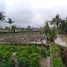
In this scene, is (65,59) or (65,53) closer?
(65,59)

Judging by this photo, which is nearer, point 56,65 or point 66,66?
point 56,65

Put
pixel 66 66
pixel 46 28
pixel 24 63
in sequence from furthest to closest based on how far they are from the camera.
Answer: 1. pixel 46 28
2. pixel 66 66
3. pixel 24 63

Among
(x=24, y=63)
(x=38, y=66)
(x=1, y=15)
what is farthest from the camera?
(x=1, y=15)

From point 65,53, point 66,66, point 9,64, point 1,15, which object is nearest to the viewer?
point 9,64

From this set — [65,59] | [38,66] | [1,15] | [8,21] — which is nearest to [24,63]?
[38,66]

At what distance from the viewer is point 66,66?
26.2m

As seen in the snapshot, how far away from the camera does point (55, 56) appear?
28.2 metres

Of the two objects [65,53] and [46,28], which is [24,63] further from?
[46,28]

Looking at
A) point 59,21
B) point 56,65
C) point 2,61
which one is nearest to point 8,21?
point 59,21

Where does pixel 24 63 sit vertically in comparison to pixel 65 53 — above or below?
above

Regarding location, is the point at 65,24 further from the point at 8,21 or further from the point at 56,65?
the point at 56,65

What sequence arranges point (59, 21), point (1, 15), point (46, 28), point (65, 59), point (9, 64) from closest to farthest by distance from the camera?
point (9, 64)
point (65, 59)
point (46, 28)
point (1, 15)
point (59, 21)

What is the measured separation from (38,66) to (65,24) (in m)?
56.1

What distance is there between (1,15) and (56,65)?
5087cm
